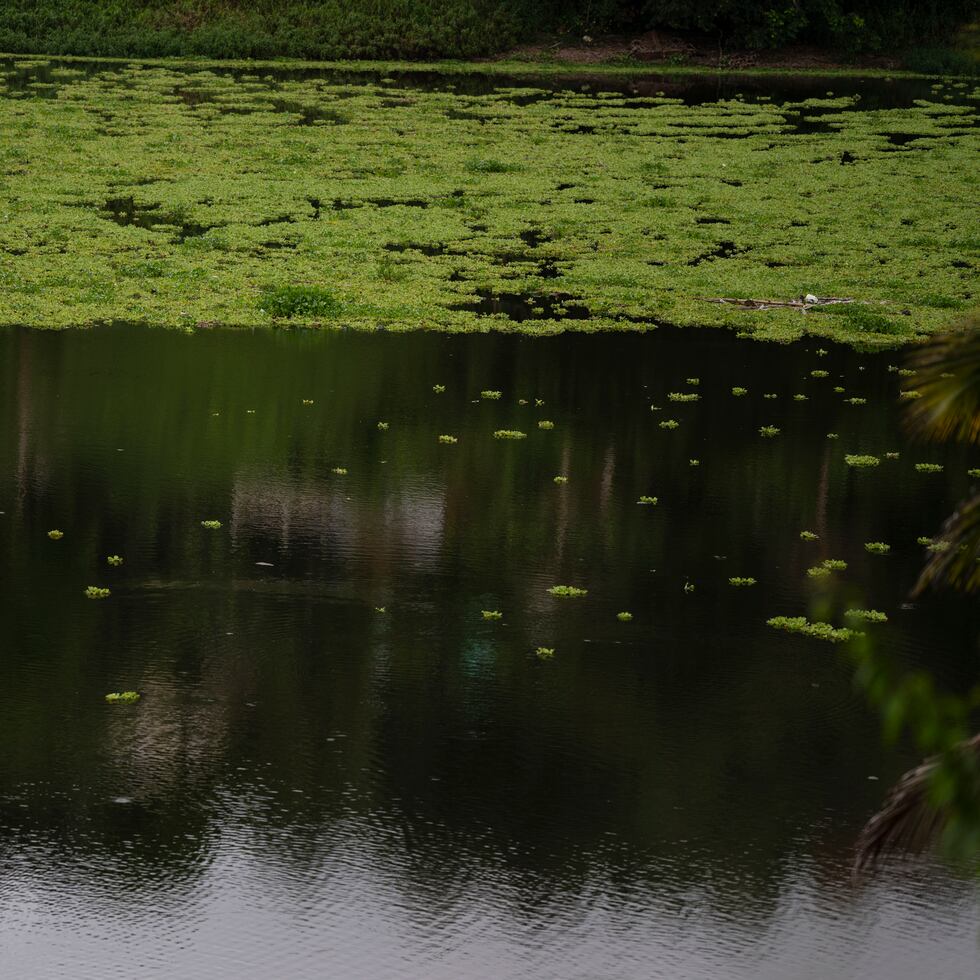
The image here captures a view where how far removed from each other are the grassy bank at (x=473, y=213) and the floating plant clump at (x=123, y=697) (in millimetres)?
7297

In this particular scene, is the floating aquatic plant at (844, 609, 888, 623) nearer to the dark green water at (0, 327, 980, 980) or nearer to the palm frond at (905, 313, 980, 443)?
the dark green water at (0, 327, 980, 980)

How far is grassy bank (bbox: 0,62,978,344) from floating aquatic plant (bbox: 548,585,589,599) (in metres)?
5.87

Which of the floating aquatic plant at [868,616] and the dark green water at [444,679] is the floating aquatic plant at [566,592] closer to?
the dark green water at [444,679]

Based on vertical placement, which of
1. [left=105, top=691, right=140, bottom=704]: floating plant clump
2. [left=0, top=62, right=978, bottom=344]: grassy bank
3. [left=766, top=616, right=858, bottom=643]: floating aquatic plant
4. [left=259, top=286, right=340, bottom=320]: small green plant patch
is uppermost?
[left=0, top=62, right=978, bottom=344]: grassy bank

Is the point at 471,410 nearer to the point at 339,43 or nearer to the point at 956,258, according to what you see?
the point at 956,258

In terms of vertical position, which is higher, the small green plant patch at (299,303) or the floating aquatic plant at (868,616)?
the small green plant patch at (299,303)

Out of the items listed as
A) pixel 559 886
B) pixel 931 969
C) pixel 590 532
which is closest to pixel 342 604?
pixel 590 532

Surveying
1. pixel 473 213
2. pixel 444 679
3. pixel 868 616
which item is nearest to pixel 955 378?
pixel 444 679

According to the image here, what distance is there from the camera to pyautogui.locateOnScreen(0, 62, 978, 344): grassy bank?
1528 cm

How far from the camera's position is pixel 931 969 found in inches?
226

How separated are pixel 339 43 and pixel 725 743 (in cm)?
3475

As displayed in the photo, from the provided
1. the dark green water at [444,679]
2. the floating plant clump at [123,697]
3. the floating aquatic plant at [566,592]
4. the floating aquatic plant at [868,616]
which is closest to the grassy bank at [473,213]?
the dark green water at [444,679]

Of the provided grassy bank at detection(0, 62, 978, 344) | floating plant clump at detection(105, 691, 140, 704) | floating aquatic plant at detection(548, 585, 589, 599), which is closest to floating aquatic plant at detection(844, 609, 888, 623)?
floating aquatic plant at detection(548, 585, 589, 599)

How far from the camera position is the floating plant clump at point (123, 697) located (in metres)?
7.42
